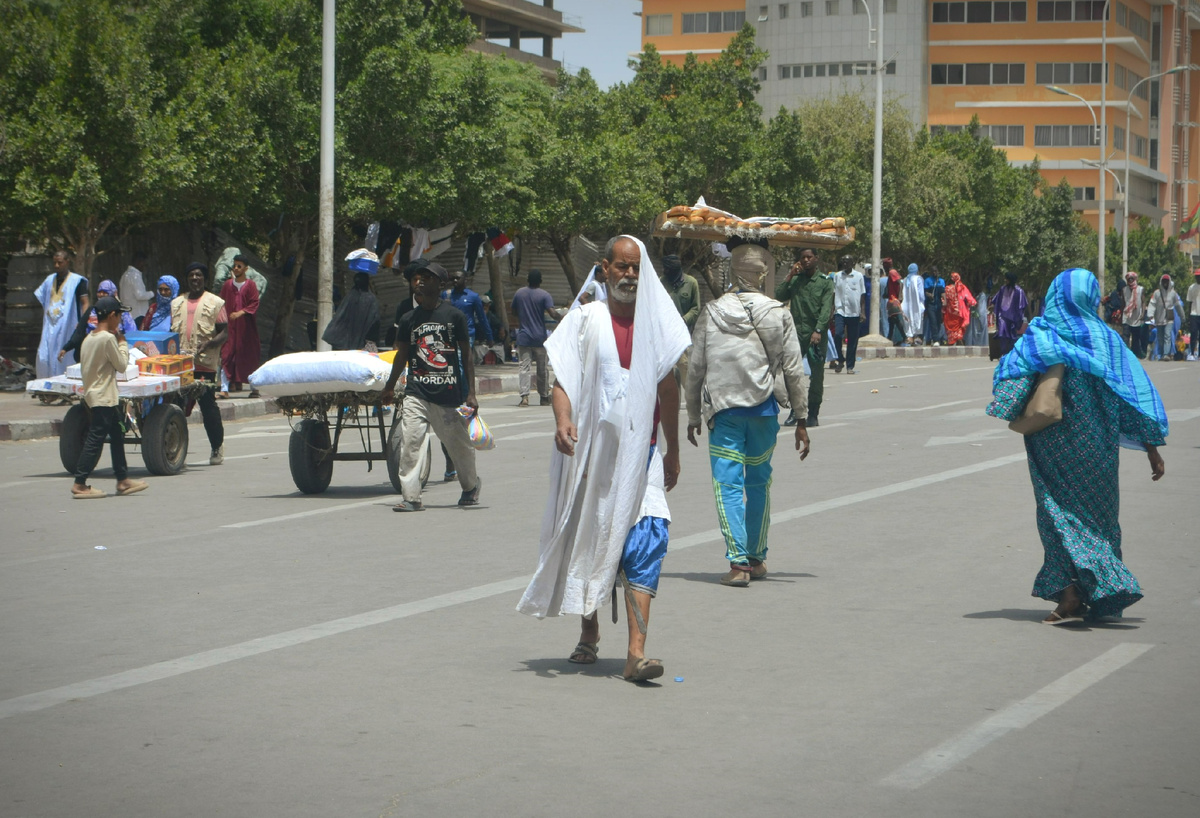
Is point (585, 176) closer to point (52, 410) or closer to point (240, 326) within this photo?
point (240, 326)

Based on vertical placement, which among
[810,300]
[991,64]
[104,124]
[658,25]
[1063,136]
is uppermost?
[658,25]

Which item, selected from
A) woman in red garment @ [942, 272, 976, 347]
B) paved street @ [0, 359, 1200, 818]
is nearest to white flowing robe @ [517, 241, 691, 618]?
paved street @ [0, 359, 1200, 818]

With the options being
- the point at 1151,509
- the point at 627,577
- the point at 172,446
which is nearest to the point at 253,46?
the point at 172,446

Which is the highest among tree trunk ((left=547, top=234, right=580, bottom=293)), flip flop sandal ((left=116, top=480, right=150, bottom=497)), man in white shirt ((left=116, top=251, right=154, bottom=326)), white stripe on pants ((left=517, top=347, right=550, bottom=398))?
tree trunk ((left=547, top=234, right=580, bottom=293))

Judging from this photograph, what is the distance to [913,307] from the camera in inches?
1478

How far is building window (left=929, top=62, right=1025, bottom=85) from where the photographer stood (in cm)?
8875

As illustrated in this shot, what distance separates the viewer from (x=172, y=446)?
43.7 ft

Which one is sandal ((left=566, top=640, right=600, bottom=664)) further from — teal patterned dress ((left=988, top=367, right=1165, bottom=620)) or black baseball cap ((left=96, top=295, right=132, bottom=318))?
black baseball cap ((left=96, top=295, right=132, bottom=318))

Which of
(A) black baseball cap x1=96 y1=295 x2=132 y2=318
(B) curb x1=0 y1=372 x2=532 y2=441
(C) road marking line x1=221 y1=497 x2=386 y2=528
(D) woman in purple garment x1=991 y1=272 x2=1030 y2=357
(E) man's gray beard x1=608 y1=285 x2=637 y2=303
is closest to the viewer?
(E) man's gray beard x1=608 y1=285 x2=637 y2=303

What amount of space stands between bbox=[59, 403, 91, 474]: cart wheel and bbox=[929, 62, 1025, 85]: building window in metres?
82.1

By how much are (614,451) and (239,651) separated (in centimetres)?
181

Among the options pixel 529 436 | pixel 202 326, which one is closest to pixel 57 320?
pixel 202 326

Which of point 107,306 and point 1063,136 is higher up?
point 1063,136

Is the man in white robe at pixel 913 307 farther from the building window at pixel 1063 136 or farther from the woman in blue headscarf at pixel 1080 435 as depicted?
the building window at pixel 1063 136
